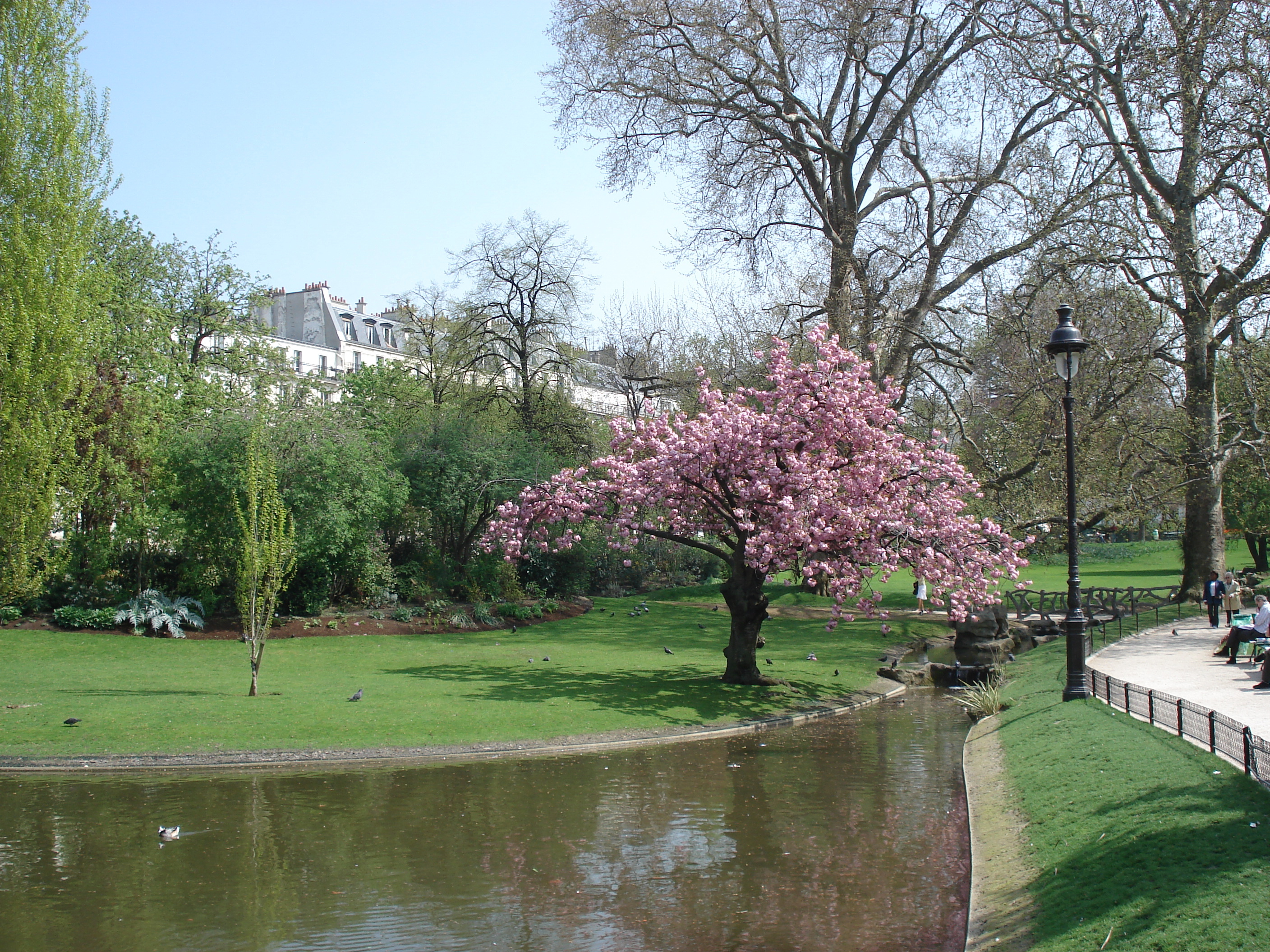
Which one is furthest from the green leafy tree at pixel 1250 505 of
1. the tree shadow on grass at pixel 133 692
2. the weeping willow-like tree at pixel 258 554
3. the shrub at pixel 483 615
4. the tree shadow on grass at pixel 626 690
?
the tree shadow on grass at pixel 133 692

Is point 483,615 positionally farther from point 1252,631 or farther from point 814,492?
point 1252,631

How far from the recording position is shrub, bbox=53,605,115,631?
25547 mm

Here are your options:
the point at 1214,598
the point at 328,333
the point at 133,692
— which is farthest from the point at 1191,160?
the point at 328,333

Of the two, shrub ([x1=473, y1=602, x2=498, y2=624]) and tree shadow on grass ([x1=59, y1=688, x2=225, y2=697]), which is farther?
shrub ([x1=473, y1=602, x2=498, y2=624])

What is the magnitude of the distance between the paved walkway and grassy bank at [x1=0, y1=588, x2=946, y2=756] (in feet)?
19.5

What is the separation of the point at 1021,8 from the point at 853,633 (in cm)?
1971

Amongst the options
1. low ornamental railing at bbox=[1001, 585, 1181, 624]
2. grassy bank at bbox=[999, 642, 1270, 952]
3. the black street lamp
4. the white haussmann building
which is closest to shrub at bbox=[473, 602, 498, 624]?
low ornamental railing at bbox=[1001, 585, 1181, 624]

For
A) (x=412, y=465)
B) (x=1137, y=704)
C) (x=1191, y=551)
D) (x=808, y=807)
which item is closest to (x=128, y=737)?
(x=808, y=807)

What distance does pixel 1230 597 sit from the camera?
29734mm

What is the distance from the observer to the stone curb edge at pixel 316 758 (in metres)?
13.6

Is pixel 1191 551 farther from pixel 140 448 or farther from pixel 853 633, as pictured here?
pixel 140 448

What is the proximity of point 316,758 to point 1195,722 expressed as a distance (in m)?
12.2

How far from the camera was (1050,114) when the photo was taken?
101 ft

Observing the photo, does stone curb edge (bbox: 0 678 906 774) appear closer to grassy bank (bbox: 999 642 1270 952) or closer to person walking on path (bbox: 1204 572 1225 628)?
grassy bank (bbox: 999 642 1270 952)
